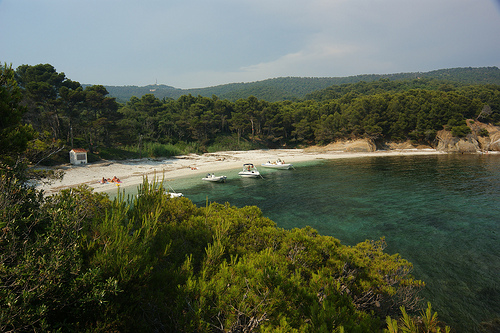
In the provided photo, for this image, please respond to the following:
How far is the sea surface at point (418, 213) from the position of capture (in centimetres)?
876

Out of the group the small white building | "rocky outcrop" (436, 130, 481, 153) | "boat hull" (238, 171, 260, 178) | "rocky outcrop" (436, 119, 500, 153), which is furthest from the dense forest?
"rocky outcrop" (436, 119, 500, 153)

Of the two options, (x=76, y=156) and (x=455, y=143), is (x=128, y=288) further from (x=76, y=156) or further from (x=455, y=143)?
(x=455, y=143)

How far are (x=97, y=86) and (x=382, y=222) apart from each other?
134 feet

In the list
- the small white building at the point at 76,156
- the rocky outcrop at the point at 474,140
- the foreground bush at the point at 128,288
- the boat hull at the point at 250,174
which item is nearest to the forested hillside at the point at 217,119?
the small white building at the point at 76,156

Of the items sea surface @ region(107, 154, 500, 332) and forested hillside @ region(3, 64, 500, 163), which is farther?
forested hillside @ region(3, 64, 500, 163)

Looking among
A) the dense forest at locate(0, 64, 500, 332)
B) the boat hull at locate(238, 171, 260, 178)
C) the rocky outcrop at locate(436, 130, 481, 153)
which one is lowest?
the boat hull at locate(238, 171, 260, 178)

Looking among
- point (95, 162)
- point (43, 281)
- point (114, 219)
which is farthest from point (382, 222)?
point (95, 162)

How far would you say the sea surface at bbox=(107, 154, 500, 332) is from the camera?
876 cm

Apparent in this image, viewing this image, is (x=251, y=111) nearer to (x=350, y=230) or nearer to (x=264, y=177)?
(x=264, y=177)

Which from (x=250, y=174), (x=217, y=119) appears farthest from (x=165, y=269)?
(x=217, y=119)

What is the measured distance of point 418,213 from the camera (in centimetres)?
1723

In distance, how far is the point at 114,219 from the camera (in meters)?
4.26

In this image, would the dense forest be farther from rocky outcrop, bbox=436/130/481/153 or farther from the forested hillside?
rocky outcrop, bbox=436/130/481/153

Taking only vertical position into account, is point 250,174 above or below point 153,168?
below
